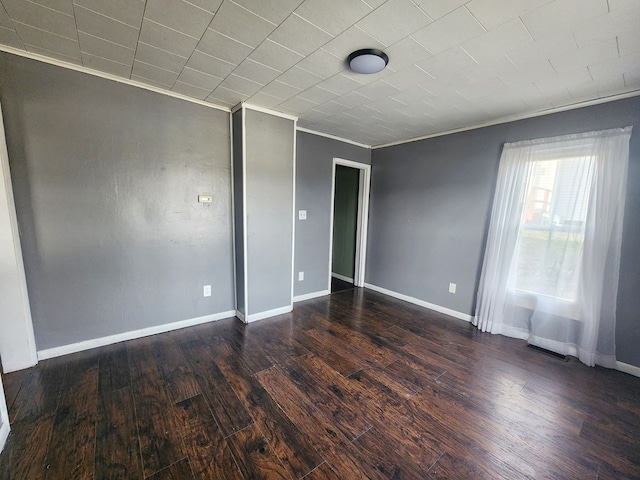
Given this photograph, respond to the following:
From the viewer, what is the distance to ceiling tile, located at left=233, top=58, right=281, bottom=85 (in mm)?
1924

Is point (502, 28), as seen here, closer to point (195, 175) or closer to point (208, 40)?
point (208, 40)

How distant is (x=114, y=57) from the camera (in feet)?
6.18

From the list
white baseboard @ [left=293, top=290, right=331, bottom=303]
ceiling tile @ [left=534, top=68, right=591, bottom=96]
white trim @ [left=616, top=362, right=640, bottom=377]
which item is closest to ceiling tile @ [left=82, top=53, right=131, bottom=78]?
white baseboard @ [left=293, top=290, right=331, bottom=303]

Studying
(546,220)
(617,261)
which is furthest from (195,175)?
(617,261)

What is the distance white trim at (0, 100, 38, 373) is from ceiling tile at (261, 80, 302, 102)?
6.43 feet

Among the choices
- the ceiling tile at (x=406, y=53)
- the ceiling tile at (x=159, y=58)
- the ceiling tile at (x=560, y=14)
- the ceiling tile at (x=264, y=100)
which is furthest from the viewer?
the ceiling tile at (x=264, y=100)

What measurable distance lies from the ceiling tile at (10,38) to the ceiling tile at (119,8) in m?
0.67

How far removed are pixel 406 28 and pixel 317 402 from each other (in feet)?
8.08

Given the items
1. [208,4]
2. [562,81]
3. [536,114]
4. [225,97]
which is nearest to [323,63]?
[208,4]

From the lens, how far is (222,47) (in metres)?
1.72

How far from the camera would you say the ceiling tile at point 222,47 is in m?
1.61

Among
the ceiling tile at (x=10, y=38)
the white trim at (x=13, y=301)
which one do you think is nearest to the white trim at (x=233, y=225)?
the ceiling tile at (x=10, y=38)

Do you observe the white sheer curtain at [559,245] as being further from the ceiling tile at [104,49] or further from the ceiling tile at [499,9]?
the ceiling tile at [104,49]

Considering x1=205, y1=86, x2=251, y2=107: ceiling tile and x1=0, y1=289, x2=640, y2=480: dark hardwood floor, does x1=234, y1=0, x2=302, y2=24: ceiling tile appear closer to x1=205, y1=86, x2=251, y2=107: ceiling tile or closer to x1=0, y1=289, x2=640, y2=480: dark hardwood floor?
x1=205, y1=86, x2=251, y2=107: ceiling tile
